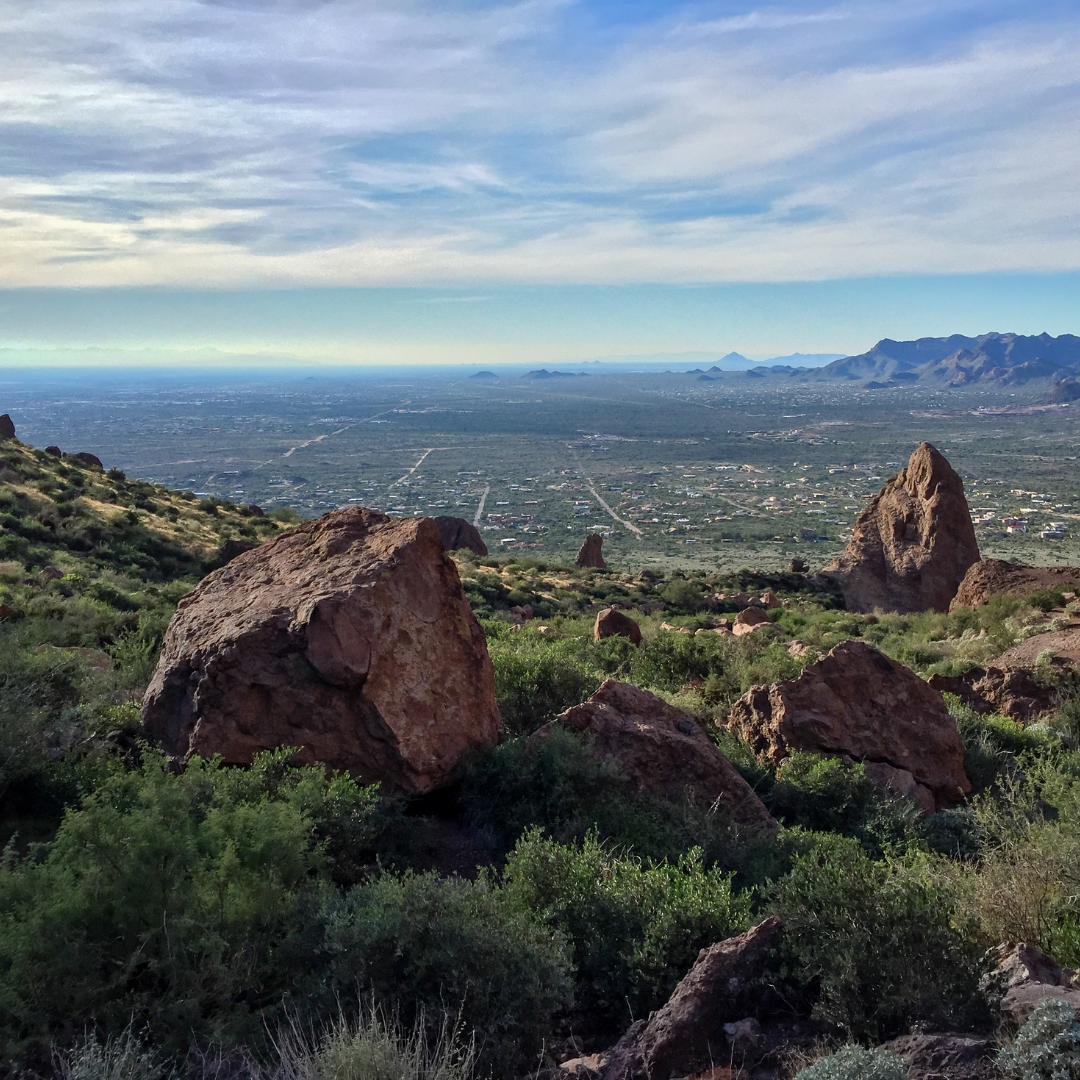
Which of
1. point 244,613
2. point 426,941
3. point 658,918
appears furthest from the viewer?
point 244,613

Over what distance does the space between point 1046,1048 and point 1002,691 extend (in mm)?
9807

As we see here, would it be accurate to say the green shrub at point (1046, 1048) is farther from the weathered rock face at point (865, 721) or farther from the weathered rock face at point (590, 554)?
the weathered rock face at point (590, 554)

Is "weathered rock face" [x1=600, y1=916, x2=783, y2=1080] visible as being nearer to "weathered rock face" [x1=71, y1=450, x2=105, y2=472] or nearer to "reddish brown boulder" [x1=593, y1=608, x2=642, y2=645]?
"reddish brown boulder" [x1=593, y1=608, x2=642, y2=645]

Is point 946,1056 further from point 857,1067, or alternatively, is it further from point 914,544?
point 914,544

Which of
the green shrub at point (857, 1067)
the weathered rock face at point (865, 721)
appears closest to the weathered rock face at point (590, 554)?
the weathered rock face at point (865, 721)

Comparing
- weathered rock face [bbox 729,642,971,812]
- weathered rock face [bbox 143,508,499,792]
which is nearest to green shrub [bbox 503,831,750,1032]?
weathered rock face [bbox 143,508,499,792]

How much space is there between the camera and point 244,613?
788 centimetres

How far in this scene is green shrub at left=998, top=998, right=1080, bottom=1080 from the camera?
3355mm

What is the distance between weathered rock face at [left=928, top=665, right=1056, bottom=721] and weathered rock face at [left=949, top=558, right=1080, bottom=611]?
9201mm

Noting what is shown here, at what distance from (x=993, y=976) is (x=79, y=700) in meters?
7.80

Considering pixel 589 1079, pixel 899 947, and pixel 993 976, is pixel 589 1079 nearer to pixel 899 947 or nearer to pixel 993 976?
pixel 899 947

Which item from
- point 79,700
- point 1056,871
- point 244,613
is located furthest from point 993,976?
point 79,700

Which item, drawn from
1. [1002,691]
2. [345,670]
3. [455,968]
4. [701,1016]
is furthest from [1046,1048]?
[1002,691]

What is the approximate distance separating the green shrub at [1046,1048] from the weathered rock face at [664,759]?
12.3 ft
